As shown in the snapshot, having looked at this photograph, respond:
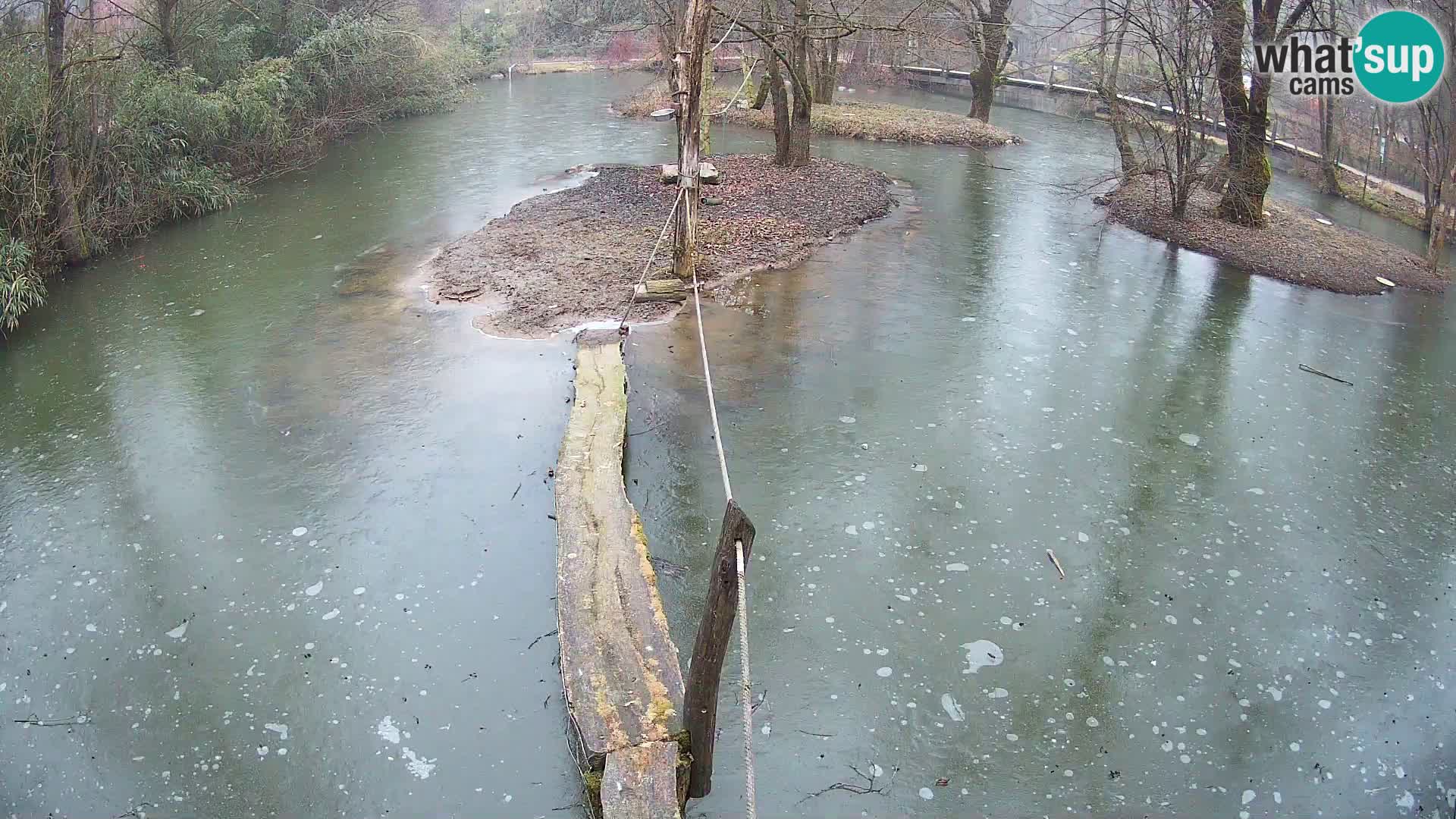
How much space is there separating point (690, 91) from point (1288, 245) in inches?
324

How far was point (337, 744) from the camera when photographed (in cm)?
432

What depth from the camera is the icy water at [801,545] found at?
425 cm

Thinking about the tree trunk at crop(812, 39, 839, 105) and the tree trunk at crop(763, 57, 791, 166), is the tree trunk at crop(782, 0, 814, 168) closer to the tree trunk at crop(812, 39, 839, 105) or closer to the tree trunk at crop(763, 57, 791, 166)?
the tree trunk at crop(763, 57, 791, 166)

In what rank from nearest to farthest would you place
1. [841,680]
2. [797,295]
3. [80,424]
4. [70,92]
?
[841,680] → [80,424] → [797,295] → [70,92]

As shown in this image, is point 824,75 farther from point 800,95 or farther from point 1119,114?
point 1119,114

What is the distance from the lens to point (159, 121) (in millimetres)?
13266

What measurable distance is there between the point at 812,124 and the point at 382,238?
10567 mm

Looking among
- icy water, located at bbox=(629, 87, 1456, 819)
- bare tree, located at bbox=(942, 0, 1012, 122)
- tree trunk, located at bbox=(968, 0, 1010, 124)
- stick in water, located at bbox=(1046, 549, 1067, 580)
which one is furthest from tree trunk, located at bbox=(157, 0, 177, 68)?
stick in water, located at bbox=(1046, 549, 1067, 580)

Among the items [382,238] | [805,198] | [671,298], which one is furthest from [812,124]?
[671,298]

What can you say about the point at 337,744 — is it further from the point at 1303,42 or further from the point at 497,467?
the point at 1303,42

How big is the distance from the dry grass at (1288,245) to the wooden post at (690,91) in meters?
6.93

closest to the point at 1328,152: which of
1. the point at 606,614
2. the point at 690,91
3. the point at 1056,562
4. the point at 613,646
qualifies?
the point at 690,91

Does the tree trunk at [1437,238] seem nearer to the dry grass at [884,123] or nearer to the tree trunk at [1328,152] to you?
the tree trunk at [1328,152]

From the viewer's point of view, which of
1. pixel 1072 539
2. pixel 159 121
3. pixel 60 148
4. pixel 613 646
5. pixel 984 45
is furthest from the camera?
pixel 984 45
